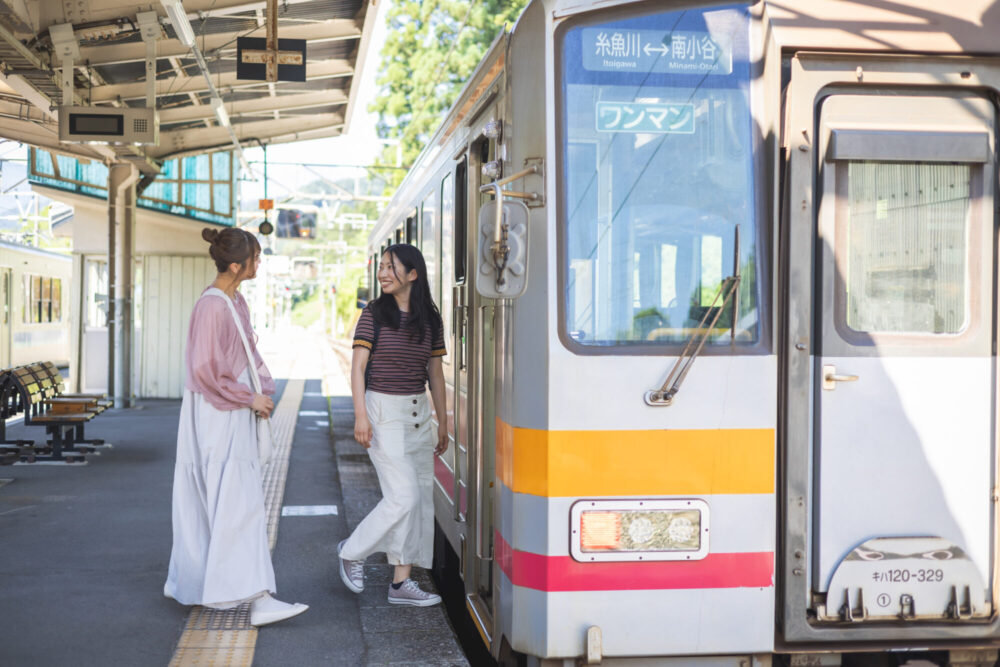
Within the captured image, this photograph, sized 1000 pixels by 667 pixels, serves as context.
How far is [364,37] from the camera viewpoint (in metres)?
12.5

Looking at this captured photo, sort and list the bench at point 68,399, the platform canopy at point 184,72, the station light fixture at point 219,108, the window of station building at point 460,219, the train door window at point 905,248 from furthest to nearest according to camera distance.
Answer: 1. the station light fixture at point 219,108
2. the bench at point 68,399
3. the platform canopy at point 184,72
4. the window of station building at point 460,219
5. the train door window at point 905,248

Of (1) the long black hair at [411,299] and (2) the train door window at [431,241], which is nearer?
(1) the long black hair at [411,299]

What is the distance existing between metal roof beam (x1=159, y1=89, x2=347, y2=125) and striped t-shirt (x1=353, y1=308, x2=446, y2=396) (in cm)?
1027

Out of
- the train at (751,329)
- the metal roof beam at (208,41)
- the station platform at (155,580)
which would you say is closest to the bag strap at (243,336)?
the station platform at (155,580)

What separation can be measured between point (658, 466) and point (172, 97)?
12.7 m

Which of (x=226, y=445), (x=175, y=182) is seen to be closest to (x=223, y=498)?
(x=226, y=445)

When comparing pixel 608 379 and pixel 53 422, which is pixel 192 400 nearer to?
pixel 608 379

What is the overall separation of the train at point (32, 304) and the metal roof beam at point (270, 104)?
338 inches

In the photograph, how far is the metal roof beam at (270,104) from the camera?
1498cm

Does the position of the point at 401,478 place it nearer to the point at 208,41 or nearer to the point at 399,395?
the point at 399,395

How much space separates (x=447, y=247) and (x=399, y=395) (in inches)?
35.5

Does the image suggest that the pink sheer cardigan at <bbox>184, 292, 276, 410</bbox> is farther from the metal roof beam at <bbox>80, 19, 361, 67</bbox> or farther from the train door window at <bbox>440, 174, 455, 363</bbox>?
the metal roof beam at <bbox>80, 19, 361, 67</bbox>

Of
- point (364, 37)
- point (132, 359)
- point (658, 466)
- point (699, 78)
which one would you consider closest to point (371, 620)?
point (658, 466)

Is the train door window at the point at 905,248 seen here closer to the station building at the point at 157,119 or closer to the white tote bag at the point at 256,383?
the white tote bag at the point at 256,383
